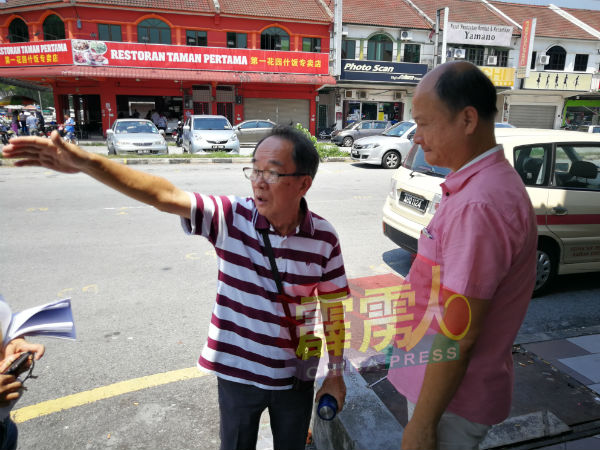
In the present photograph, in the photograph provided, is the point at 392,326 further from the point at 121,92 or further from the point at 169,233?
the point at 121,92

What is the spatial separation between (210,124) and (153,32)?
1111cm

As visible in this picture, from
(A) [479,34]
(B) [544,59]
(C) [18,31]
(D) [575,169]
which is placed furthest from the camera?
(B) [544,59]

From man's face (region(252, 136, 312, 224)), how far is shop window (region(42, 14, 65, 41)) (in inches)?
1007

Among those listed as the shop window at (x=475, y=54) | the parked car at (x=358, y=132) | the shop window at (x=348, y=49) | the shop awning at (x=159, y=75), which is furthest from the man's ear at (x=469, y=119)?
the shop window at (x=475, y=54)

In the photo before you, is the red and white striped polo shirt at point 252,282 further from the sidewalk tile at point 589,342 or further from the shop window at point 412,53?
the shop window at point 412,53

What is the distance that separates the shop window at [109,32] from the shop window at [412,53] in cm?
1639

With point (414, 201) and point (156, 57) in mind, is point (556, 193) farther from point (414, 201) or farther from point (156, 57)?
point (156, 57)

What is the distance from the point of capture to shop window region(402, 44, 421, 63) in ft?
87.1

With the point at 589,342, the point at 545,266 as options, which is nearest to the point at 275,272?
the point at 589,342

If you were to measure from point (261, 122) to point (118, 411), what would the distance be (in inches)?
725

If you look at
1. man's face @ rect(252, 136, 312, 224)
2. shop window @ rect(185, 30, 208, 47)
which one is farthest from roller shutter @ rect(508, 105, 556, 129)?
man's face @ rect(252, 136, 312, 224)

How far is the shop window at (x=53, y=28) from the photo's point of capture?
868 inches

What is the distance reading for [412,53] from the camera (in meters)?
26.7

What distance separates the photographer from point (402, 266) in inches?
205
